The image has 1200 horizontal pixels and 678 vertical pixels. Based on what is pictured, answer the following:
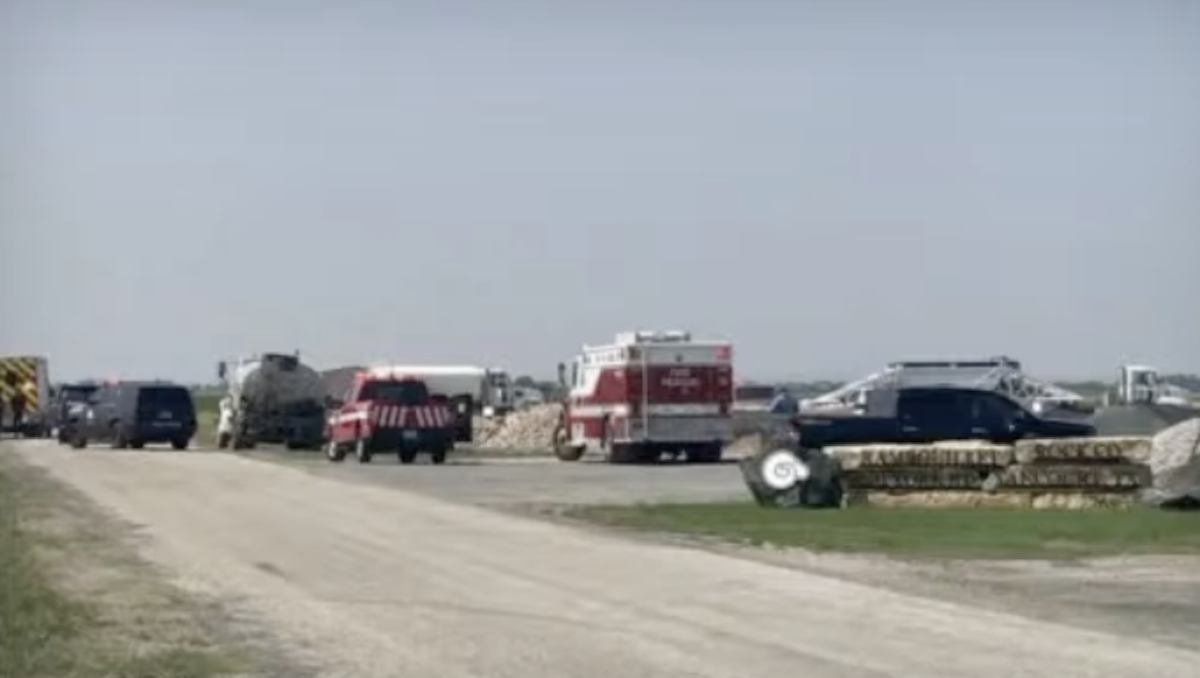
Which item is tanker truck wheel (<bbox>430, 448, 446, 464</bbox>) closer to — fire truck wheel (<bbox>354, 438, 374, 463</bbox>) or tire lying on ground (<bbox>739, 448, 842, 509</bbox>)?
fire truck wheel (<bbox>354, 438, 374, 463</bbox>)

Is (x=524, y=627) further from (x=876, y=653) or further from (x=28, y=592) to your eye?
(x=28, y=592)

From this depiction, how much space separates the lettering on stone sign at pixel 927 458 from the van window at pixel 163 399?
32769 millimetres

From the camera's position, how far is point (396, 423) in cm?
5069

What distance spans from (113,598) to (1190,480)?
51.1 ft

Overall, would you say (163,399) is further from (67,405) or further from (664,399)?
(664,399)

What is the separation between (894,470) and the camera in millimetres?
31406

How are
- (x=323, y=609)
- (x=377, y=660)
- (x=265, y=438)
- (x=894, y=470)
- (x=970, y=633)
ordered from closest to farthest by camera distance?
(x=377, y=660)
(x=970, y=633)
(x=323, y=609)
(x=894, y=470)
(x=265, y=438)

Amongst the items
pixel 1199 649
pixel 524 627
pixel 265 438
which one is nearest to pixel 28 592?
pixel 524 627

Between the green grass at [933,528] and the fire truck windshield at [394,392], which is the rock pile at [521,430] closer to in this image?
the fire truck windshield at [394,392]

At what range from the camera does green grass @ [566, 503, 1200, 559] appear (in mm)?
23031

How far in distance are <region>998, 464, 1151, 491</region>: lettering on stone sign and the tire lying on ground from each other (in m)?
2.56

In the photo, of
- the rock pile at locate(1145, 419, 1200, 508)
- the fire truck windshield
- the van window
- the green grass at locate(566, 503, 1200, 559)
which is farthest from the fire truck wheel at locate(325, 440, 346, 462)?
the rock pile at locate(1145, 419, 1200, 508)

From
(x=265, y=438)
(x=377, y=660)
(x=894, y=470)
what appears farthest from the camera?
(x=265, y=438)

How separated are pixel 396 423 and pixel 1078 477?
2349 cm
